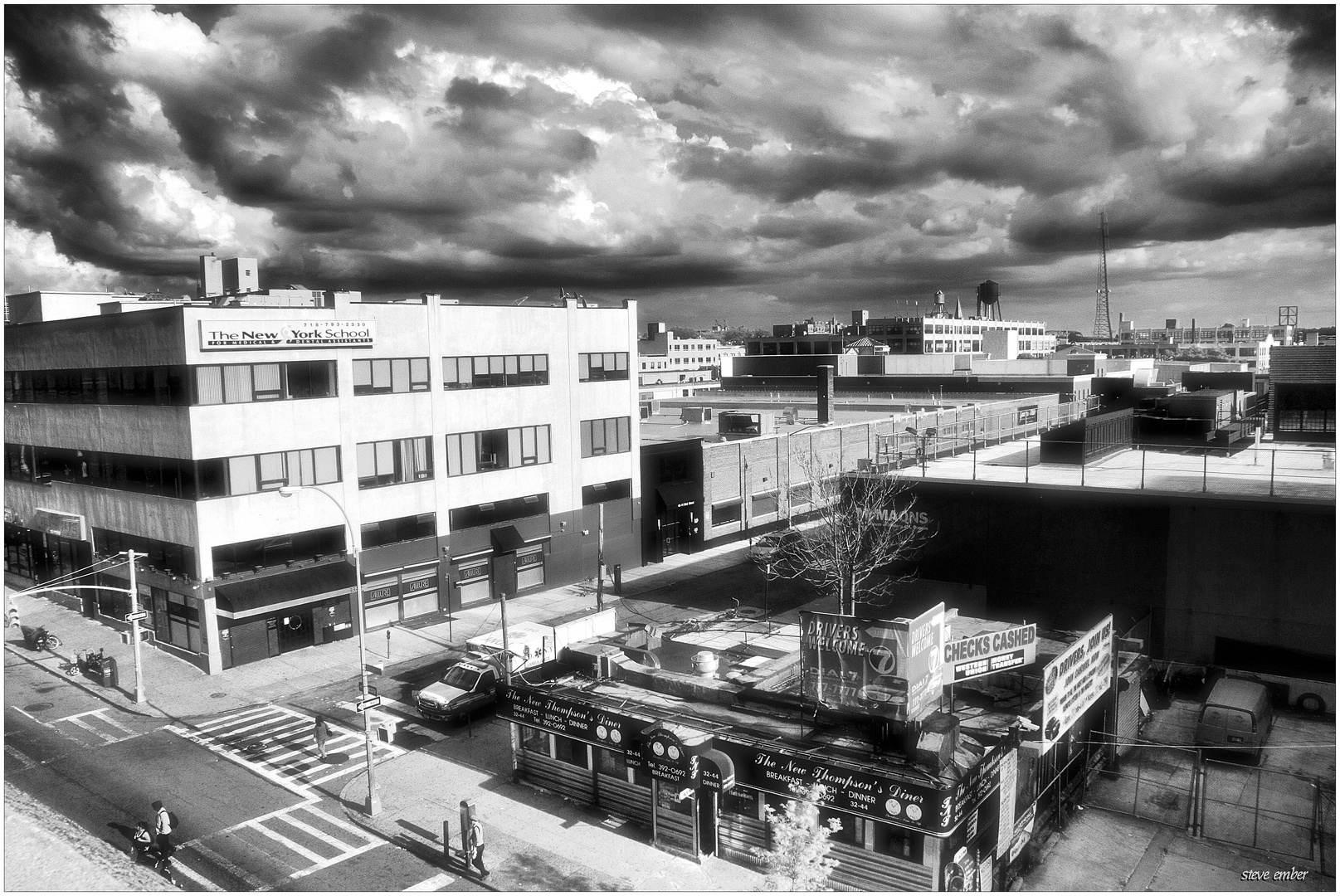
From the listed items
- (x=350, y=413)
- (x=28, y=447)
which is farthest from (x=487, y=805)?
(x=28, y=447)

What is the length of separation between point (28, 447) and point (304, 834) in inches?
1375

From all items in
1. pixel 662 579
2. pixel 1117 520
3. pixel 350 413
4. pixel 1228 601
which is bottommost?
pixel 662 579

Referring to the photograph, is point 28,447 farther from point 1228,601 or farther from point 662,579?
point 1228,601

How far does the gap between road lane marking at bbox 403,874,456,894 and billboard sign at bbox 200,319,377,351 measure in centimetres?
2371

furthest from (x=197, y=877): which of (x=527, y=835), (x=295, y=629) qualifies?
(x=295, y=629)

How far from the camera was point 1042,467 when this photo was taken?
39500 millimetres

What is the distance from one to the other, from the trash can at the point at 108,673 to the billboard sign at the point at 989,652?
31.3 meters

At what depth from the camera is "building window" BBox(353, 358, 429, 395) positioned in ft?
135

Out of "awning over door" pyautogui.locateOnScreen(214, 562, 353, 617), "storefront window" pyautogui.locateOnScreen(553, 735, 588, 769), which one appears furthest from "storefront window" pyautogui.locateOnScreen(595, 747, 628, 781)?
"awning over door" pyautogui.locateOnScreen(214, 562, 353, 617)

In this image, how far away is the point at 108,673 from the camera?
3456 cm

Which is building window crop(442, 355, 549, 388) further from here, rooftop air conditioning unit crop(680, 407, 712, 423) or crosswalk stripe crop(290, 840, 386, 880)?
crosswalk stripe crop(290, 840, 386, 880)

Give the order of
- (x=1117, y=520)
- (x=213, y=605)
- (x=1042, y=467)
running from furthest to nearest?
1. (x=1042, y=467)
2. (x=213, y=605)
3. (x=1117, y=520)

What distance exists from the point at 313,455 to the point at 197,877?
21109mm

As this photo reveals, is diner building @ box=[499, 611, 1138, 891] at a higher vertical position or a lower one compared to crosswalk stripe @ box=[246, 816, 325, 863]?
higher
